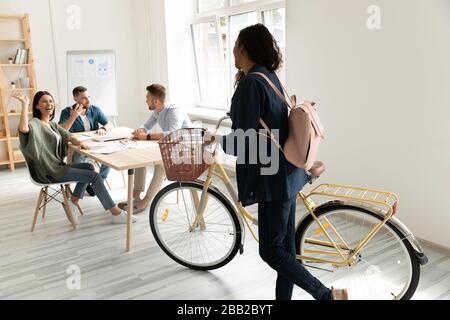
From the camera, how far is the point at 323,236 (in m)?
2.15

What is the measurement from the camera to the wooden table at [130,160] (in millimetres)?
2641

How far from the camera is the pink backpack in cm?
164

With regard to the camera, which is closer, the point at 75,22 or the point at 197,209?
the point at 197,209

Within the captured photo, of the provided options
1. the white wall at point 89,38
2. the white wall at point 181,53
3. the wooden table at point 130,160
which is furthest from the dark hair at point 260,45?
the white wall at point 89,38

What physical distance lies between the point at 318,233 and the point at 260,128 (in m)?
0.68

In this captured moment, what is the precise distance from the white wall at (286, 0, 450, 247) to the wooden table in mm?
1465

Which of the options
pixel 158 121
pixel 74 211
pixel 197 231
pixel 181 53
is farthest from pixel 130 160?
pixel 181 53

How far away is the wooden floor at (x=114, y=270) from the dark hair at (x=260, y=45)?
4.20 ft

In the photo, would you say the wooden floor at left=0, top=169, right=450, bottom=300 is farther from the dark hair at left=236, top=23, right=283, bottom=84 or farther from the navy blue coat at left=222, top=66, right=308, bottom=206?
the dark hair at left=236, top=23, right=283, bottom=84

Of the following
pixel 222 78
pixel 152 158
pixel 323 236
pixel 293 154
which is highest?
pixel 222 78
